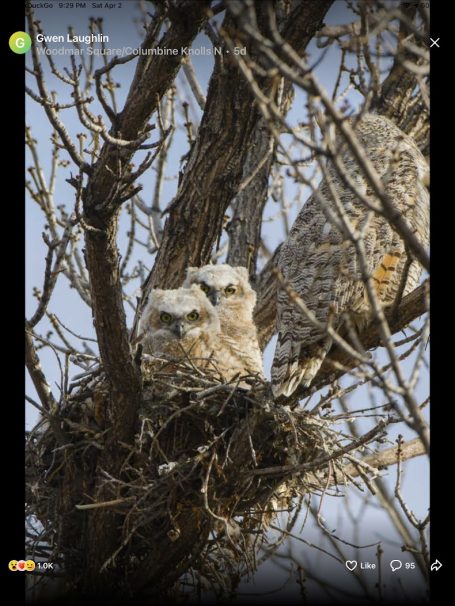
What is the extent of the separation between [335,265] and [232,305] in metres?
0.89

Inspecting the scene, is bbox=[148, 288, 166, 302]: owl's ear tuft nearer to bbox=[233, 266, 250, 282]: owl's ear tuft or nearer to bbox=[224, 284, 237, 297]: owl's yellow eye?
bbox=[224, 284, 237, 297]: owl's yellow eye

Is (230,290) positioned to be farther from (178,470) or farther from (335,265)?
(178,470)

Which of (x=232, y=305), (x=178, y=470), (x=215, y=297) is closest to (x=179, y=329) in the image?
(x=215, y=297)

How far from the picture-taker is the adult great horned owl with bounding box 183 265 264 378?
166 inches

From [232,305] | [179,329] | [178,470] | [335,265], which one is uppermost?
[232,305]

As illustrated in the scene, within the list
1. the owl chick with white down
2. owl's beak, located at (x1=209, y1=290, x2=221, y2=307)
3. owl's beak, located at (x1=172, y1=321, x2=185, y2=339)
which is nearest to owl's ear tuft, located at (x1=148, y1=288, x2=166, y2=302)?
the owl chick with white down

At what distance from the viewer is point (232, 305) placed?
450 cm

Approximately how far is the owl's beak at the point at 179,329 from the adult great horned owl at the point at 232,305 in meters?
0.23

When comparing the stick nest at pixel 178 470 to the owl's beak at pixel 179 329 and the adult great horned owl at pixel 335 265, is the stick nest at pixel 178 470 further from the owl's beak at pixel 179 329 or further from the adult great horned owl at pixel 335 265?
the owl's beak at pixel 179 329

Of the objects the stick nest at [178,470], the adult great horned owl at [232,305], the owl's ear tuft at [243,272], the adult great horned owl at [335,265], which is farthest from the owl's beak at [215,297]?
the stick nest at [178,470]

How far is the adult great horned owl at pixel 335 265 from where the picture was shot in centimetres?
353

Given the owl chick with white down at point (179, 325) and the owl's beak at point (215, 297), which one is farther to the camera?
the owl's beak at point (215, 297)

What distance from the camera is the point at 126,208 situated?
19.6ft
